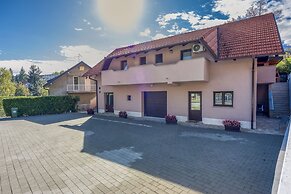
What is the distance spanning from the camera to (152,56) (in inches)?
603

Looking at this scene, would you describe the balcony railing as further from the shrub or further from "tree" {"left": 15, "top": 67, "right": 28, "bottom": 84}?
"tree" {"left": 15, "top": 67, "right": 28, "bottom": 84}

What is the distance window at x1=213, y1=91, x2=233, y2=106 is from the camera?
1145 centimetres

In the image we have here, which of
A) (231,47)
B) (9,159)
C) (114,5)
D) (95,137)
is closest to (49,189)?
(9,159)

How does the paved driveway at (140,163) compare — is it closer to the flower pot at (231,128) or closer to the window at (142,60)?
the flower pot at (231,128)

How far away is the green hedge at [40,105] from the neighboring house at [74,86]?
189 inches

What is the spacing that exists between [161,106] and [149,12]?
745 centimetres

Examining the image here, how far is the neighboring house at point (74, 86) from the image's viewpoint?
27.5 m

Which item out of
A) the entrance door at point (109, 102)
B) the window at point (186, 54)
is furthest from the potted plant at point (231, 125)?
the entrance door at point (109, 102)

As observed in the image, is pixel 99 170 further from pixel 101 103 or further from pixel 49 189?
pixel 101 103

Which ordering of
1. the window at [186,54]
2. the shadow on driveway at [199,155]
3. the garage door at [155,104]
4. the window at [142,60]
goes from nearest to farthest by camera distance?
the shadow on driveway at [199,155]
the window at [186,54]
the garage door at [155,104]
the window at [142,60]

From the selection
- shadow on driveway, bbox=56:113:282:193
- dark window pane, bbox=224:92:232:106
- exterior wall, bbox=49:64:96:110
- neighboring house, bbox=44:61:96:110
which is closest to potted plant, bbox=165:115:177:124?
shadow on driveway, bbox=56:113:282:193

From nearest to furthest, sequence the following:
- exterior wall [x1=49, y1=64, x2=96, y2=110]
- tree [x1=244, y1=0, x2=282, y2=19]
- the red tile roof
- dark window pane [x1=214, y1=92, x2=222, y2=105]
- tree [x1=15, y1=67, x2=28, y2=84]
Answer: the red tile roof < dark window pane [x1=214, y1=92, x2=222, y2=105] < tree [x1=244, y1=0, x2=282, y2=19] < exterior wall [x1=49, y1=64, x2=96, y2=110] < tree [x1=15, y1=67, x2=28, y2=84]

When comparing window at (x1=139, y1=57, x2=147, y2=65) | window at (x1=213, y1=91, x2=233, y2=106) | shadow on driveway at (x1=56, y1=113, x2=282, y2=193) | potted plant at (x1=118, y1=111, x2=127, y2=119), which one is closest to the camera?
shadow on driveway at (x1=56, y1=113, x2=282, y2=193)

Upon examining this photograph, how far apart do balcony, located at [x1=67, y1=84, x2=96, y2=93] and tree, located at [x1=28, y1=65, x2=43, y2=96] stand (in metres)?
36.4
